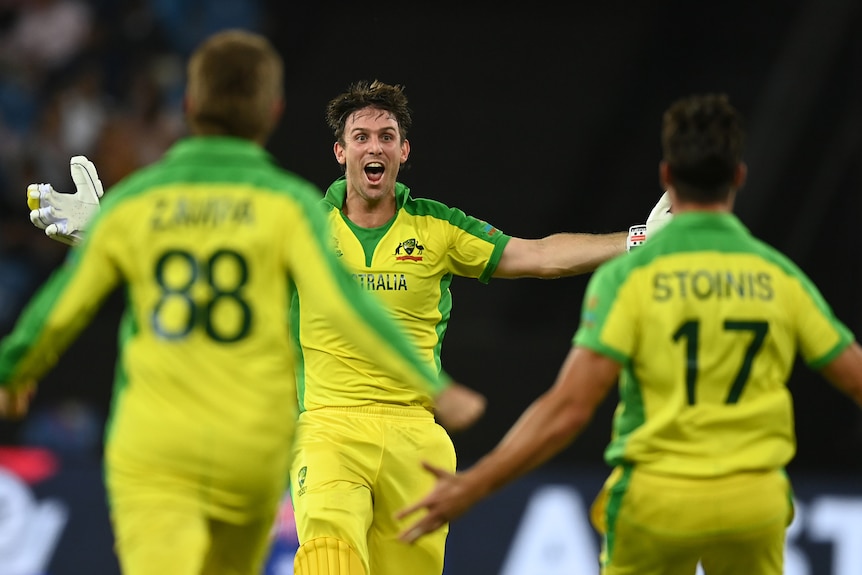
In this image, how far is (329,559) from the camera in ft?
21.1

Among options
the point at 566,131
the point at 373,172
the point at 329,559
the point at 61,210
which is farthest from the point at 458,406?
the point at 566,131

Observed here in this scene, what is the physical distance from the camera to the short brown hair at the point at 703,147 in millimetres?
4824

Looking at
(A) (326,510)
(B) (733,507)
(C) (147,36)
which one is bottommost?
(A) (326,510)

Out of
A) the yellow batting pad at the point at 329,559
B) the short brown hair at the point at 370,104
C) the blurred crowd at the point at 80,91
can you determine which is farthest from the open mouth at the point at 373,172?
the blurred crowd at the point at 80,91

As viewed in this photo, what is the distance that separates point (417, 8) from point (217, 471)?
10704 mm

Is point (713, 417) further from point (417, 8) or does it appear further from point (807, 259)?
point (417, 8)

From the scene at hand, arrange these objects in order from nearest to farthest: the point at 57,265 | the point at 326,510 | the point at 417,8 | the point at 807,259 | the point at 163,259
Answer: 1. the point at 163,259
2. the point at 326,510
3. the point at 807,259
4. the point at 57,265
5. the point at 417,8

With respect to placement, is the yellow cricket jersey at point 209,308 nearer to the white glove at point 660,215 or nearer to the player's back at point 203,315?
the player's back at point 203,315

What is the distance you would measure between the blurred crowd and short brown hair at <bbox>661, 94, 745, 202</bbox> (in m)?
8.17

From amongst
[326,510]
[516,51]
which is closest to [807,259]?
[516,51]

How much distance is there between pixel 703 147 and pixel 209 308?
61.8 inches

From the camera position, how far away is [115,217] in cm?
463

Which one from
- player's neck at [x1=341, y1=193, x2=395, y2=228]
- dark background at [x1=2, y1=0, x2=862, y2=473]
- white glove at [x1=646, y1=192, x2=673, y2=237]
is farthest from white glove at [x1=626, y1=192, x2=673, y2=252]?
dark background at [x1=2, y1=0, x2=862, y2=473]

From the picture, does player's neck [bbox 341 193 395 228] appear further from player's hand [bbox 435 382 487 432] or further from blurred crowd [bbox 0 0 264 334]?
blurred crowd [bbox 0 0 264 334]
